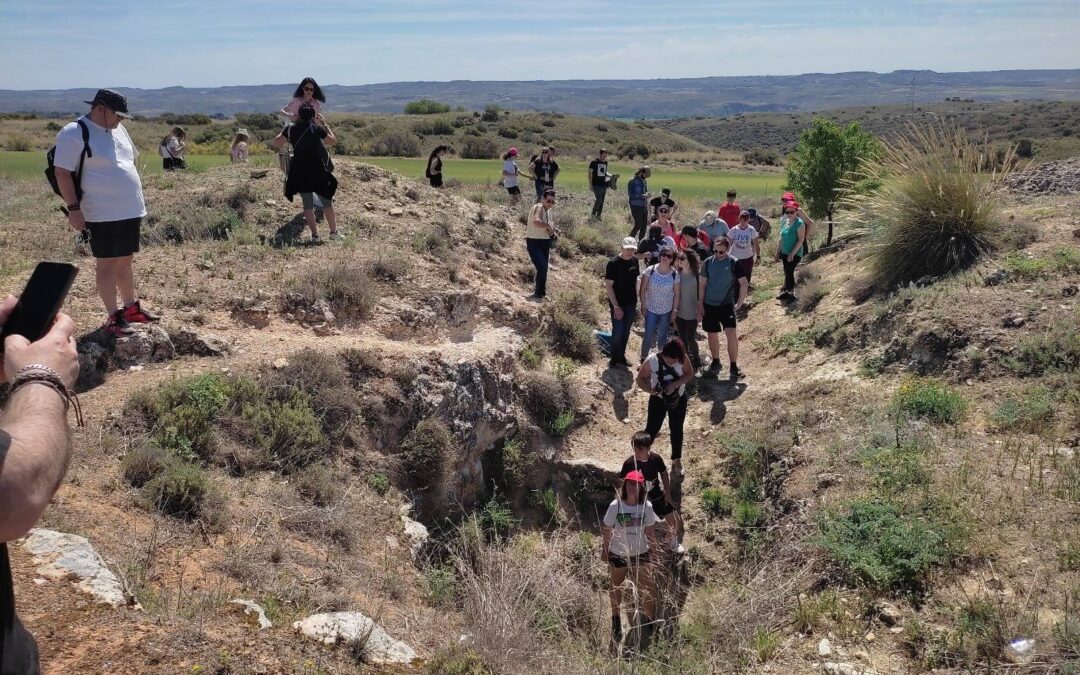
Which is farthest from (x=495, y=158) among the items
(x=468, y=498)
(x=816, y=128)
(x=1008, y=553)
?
(x=1008, y=553)

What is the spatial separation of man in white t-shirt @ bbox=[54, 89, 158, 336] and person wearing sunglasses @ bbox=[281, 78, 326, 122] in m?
3.14

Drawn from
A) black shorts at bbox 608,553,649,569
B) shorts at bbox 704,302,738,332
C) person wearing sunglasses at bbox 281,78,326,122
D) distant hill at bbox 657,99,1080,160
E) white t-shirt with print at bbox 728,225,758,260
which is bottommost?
black shorts at bbox 608,553,649,569

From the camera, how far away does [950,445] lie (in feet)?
21.3

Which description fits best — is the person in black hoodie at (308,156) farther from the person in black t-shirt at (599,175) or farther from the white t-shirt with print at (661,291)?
the person in black t-shirt at (599,175)

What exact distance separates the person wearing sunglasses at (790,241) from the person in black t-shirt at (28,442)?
1069 cm

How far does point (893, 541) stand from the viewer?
531 centimetres

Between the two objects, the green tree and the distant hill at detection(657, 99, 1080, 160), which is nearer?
the green tree

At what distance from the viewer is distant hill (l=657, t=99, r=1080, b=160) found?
4350 centimetres

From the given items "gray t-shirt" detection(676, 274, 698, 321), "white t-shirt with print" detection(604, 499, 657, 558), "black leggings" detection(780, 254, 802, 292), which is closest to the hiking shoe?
"white t-shirt with print" detection(604, 499, 657, 558)

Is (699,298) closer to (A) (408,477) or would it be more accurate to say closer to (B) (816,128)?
(A) (408,477)

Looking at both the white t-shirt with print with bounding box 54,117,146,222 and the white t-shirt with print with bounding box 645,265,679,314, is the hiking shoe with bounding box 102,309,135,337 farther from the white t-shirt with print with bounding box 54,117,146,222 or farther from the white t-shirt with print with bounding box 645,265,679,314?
the white t-shirt with print with bounding box 645,265,679,314

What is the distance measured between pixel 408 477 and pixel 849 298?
22.5ft

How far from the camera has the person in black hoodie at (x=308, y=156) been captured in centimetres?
955

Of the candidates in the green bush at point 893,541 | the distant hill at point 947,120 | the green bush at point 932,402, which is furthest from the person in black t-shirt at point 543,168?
the distant hill at point 947,120
